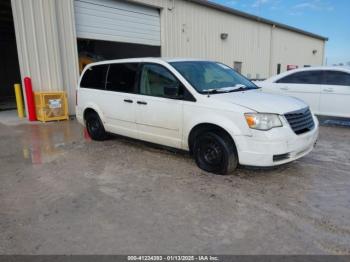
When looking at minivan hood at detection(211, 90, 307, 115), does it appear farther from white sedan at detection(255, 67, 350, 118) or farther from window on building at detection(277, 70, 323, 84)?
window on building at detection(277, 70, 323, 84)

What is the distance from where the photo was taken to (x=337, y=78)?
25.5 feet

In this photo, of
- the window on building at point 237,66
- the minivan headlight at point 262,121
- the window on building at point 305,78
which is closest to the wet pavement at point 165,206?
the minivan headlight at point 262,121

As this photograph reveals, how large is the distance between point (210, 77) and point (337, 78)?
4.62 metres

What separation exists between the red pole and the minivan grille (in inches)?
309

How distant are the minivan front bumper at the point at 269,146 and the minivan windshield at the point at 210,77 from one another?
1.06 m

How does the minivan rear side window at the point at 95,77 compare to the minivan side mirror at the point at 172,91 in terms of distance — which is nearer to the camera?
the minivan side mirror at the point at 172,91

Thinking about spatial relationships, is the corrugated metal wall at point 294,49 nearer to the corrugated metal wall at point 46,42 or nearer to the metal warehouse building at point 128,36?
the metal warehouse building at point 128,36

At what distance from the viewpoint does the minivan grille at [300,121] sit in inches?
159

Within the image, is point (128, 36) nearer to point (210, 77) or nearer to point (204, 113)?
point (210, 77)

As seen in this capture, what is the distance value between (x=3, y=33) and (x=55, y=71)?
43.1ft

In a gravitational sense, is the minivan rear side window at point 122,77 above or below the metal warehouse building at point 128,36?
below

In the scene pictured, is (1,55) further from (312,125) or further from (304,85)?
(312,125)

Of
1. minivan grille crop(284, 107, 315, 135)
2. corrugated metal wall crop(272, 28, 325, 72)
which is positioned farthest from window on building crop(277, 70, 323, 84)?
corrugated metal wall crop(272, 28, 325, 72)

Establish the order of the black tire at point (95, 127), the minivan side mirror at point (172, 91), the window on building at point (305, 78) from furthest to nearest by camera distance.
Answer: the window on building at point (305, 78) < the black tire at point (95, 127) < the minivan side mirror at point (172, 91)
